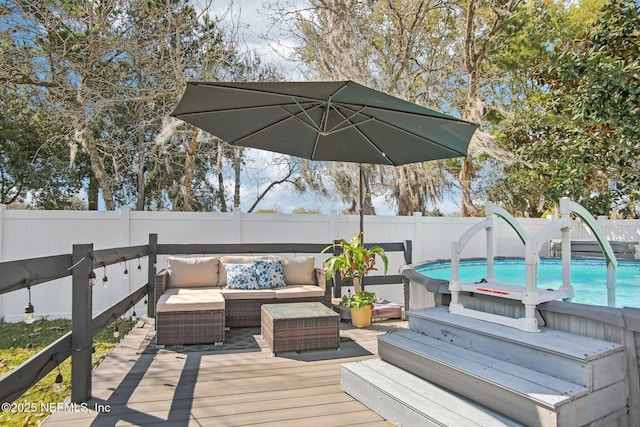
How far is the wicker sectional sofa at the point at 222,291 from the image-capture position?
158 inches

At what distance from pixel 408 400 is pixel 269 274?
9.48ft

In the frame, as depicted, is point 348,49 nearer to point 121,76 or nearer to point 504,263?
point 121,76

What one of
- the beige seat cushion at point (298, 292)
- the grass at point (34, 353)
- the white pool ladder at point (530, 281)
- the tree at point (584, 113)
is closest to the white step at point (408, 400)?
the white pool ladder at point (530, 281)

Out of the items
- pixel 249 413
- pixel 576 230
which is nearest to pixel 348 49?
pixel 576 230

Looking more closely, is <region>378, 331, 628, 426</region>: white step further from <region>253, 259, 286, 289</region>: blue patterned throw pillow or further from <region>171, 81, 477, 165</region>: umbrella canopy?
<region>253, 259, 286, 289</region>: blue patterned throw pillow

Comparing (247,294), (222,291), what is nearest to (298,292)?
(247,294)

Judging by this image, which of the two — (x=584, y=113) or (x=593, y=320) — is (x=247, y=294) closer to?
(x=593, y=320)

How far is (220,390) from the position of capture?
2.97 metres

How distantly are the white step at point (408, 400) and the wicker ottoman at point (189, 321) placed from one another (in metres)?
1.62

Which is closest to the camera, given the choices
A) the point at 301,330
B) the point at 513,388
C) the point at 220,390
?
the point at 513,388

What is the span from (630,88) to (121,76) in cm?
880

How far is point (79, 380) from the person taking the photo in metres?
2.74

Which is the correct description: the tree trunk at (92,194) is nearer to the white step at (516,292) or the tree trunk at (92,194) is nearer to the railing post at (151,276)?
the railing post at (151,276)

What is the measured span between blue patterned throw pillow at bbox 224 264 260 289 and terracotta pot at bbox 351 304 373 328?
119cm
